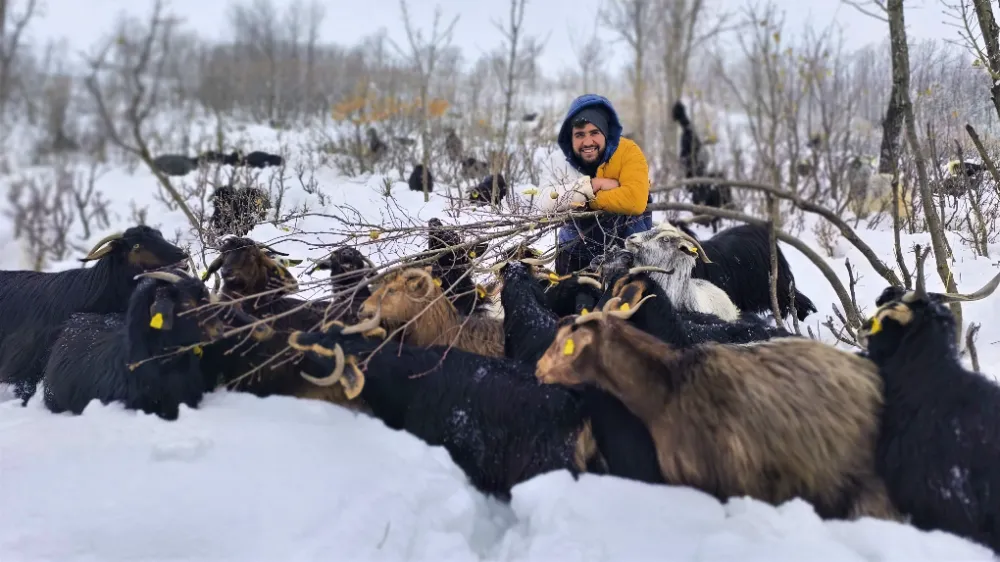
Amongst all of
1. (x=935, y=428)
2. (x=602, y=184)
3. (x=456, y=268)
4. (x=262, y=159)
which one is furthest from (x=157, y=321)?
(x=262, y=159)

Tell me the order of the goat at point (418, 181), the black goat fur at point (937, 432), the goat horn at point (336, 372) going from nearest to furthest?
the black goat fur at point (937, 432) → the goat horn at point (336, 372) → the goat at point (418, 181)

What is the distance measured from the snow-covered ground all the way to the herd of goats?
0.52 ft

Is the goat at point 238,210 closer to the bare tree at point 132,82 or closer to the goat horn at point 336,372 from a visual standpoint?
the bare tree at point 132,82

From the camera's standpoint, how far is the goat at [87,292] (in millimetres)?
4434

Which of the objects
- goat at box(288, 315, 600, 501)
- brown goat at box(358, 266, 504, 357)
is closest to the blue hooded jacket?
brown goat at box(358, 266, 504, 357)

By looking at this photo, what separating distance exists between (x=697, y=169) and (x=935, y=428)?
11.6 metres

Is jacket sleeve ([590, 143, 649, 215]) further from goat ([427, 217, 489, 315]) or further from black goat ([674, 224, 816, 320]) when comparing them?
black goat ([674, 224, 816, 320])

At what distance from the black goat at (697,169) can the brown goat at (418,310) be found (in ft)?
25.4

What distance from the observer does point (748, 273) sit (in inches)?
223

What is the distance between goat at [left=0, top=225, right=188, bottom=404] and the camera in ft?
14.5

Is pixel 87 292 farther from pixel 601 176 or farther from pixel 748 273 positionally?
pixel 748 273

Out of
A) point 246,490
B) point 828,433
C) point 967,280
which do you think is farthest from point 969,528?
point 967,280

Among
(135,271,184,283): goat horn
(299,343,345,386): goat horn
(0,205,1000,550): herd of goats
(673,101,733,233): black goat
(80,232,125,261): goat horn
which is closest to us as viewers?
(0,205,1000,550): herd of goats

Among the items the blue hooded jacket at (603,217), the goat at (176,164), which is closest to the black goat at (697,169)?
the blue hooded jacket at (603,217)
